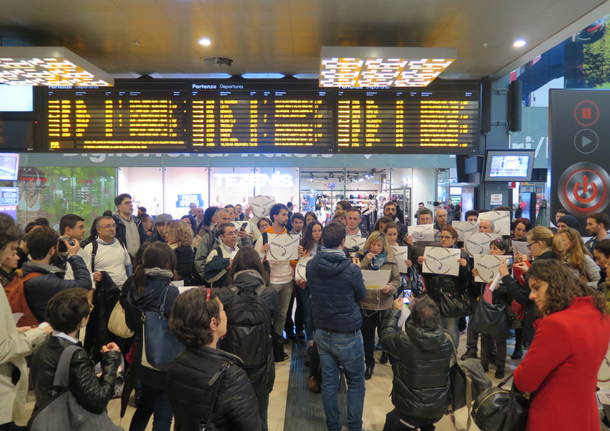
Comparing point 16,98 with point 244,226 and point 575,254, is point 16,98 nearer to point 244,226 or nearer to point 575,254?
point 244,226

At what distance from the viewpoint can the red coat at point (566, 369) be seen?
2.02 m

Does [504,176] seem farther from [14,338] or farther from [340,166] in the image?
[14,338]

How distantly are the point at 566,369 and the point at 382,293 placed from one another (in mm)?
2558

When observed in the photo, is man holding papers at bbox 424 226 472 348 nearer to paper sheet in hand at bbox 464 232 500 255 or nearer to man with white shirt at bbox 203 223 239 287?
paper sheet in hand at bbox 464 232 500 255

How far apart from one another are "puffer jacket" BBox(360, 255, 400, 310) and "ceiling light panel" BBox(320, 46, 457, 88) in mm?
2180

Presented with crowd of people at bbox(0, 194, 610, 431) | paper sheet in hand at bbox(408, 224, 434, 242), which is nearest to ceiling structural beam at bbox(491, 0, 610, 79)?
crowd of people at bbox(0, 194, 610, 431)

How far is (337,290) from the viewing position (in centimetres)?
336

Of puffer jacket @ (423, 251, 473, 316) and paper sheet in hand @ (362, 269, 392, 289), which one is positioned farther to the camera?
puffer jacket @ (423, 251, 473, 316)

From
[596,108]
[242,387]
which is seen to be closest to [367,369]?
[242,387]

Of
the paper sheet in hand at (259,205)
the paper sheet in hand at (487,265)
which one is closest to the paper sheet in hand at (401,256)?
the paper sheet in hand at (487,265)

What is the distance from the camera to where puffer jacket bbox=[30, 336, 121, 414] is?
6.88ft

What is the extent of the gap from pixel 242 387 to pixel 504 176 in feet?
21.2

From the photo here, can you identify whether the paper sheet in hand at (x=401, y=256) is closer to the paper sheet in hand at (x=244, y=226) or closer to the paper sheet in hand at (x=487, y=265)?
the paper sheet in hand at (x=487, y=265)

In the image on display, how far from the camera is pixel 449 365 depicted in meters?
2.96
